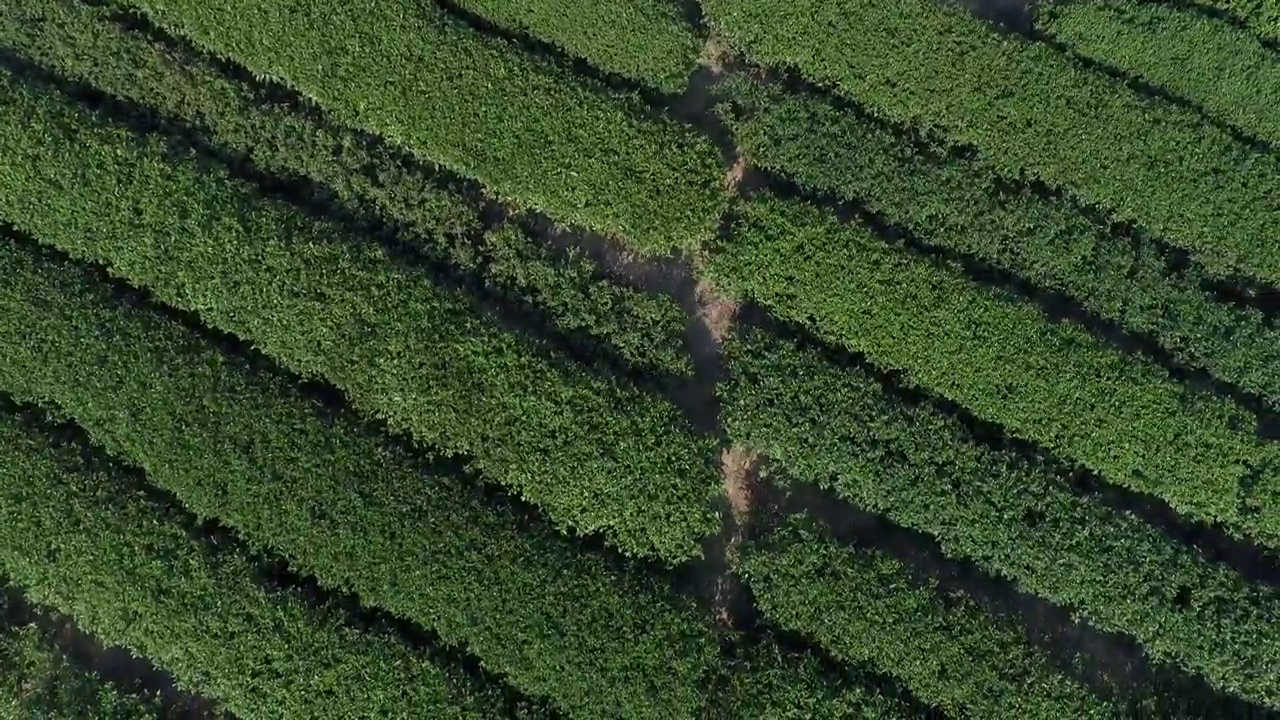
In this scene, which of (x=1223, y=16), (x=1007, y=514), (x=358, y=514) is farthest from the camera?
(x=1223, y=16)

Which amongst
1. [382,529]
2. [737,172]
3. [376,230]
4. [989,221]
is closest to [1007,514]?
[989,221]

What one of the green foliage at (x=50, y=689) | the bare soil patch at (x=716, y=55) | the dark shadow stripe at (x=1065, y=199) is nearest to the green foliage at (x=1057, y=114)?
the dark shadow stripe at (x=1065, y=199)

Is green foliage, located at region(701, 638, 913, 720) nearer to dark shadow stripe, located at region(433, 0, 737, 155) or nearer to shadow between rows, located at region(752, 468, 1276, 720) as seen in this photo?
shadow between rows, located at region(752, 468, 1276, 720)

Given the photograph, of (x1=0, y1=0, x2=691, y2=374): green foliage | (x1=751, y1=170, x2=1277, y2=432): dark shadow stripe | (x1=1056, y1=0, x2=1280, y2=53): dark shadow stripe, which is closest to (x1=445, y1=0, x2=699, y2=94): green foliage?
(x1=751, y1=170, x2=1277, y2=432): dark shadow stripe

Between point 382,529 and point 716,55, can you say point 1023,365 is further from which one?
point 382,529

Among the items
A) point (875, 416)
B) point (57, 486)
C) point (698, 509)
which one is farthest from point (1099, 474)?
point (57, 486)

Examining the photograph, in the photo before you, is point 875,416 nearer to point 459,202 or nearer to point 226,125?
point 459,202
